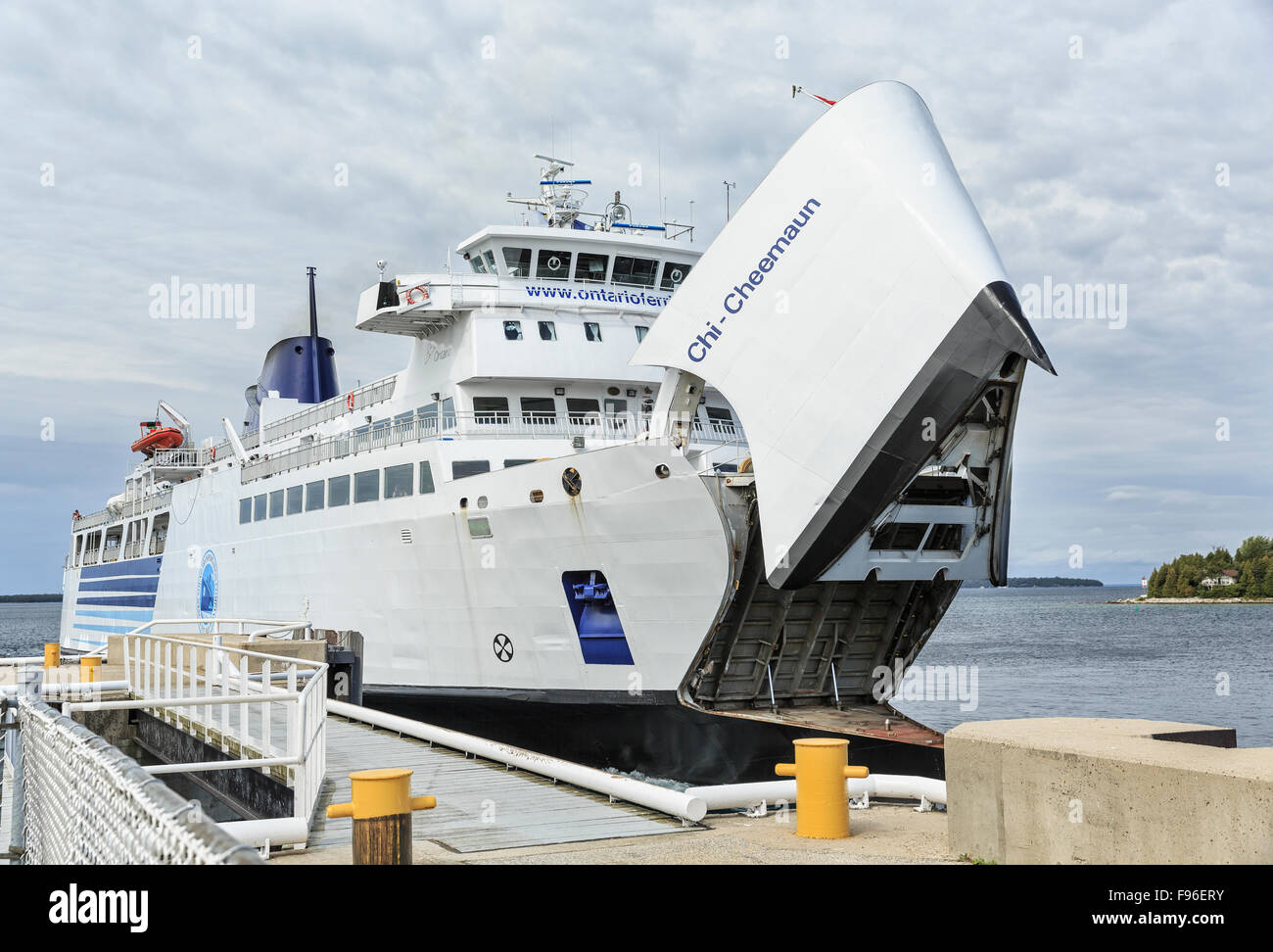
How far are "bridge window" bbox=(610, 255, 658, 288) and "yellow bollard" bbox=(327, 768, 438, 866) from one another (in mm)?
17220

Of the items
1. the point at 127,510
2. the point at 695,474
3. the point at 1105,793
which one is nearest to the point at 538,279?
the point at 695,474

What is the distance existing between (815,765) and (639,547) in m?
7.43

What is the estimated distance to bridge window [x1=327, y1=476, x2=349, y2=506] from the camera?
21781 mm

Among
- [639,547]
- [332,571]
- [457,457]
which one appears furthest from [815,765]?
[332,571]

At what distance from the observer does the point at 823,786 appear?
8.06m

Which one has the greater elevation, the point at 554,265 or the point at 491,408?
the point at 554,265

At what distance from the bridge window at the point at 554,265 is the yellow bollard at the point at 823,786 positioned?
51.8ft

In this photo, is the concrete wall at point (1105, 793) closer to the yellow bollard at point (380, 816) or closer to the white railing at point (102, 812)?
the yellow bollard at point (380, 816)

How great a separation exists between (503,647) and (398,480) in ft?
14.1

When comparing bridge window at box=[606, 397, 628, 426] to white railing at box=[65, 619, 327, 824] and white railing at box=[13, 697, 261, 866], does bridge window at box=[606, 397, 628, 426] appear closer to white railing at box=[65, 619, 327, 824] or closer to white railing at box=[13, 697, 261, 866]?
white railing at box=[65, 619, 327, 824]

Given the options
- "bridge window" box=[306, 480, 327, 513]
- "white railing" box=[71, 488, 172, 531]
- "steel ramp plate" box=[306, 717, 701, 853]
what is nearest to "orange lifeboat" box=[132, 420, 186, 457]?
"white railing" box=[71, 488, 172, 531]

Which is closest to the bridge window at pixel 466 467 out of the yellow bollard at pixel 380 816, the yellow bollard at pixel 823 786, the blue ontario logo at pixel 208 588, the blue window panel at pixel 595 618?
the blue window panel at pixel 595 618

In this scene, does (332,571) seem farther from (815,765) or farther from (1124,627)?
(1124,627)

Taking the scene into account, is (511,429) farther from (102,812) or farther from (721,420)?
(102,812)
